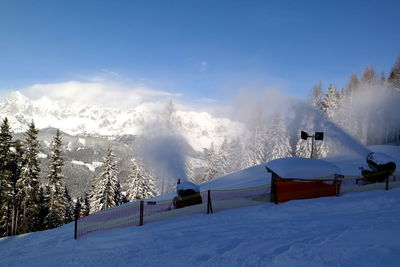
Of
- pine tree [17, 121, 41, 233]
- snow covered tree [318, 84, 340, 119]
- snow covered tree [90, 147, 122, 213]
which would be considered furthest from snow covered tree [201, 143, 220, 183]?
pine tree [17, 121, 41, 233]

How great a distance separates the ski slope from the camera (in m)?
8.43

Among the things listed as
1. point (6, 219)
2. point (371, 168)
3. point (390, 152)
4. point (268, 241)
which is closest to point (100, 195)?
point (6, 219)

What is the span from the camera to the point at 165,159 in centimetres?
6234

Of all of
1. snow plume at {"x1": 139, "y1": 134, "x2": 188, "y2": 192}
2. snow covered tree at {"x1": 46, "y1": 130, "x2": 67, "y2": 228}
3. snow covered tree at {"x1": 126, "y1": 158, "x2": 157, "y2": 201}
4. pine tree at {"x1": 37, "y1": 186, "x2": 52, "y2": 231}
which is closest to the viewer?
snow covered tree at {"x1": 46, "y1": 130, "x2": 67, "y2": 228}

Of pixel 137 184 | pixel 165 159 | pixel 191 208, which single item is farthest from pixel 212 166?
pixel 191 208

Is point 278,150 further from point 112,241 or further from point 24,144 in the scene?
point 112,241

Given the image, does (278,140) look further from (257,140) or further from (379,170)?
(379,170)

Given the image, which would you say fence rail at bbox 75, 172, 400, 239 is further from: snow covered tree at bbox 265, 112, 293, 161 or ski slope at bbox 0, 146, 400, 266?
snow covered tree at bbox 265, 112, 293, 161

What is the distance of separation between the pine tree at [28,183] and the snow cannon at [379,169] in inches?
1261

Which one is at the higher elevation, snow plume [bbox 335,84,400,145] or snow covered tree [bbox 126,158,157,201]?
snow plume [bbox 335,84,400,145]

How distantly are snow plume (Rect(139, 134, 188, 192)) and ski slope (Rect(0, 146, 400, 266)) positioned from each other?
1559 inches

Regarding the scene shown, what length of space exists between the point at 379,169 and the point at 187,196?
13.8 metres

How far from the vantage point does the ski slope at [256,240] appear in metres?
8.43

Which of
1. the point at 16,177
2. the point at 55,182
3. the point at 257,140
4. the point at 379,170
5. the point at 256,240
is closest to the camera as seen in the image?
the point at 256,240
